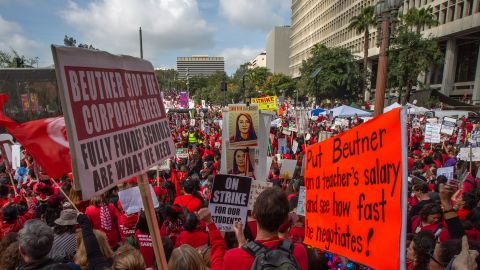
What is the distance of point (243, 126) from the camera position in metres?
6.71

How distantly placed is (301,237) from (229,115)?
325 cm

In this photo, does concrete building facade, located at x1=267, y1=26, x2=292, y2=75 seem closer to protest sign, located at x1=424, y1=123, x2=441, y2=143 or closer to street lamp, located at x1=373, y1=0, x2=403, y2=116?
protest sign, located at x1=424, y1=123, x2=441, y2=143

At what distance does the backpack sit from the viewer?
75.5 inches

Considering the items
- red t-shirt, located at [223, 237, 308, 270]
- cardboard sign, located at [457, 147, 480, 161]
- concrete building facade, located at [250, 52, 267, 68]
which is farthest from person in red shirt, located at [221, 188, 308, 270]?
concrete building facade, located at [250, 52, 267, 68]

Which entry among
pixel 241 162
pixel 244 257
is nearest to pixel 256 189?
pixel 241 162

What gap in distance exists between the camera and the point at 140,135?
259 cm

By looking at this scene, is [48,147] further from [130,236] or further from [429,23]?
[429,23]

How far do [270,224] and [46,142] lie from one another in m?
2.04

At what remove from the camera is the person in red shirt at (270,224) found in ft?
7.13

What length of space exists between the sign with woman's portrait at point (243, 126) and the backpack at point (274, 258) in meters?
4.54

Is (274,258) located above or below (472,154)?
above

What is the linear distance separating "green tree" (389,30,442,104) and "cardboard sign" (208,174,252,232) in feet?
123

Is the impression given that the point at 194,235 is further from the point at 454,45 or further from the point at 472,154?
the point at 454,45

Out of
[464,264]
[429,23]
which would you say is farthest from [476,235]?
[429,23]
